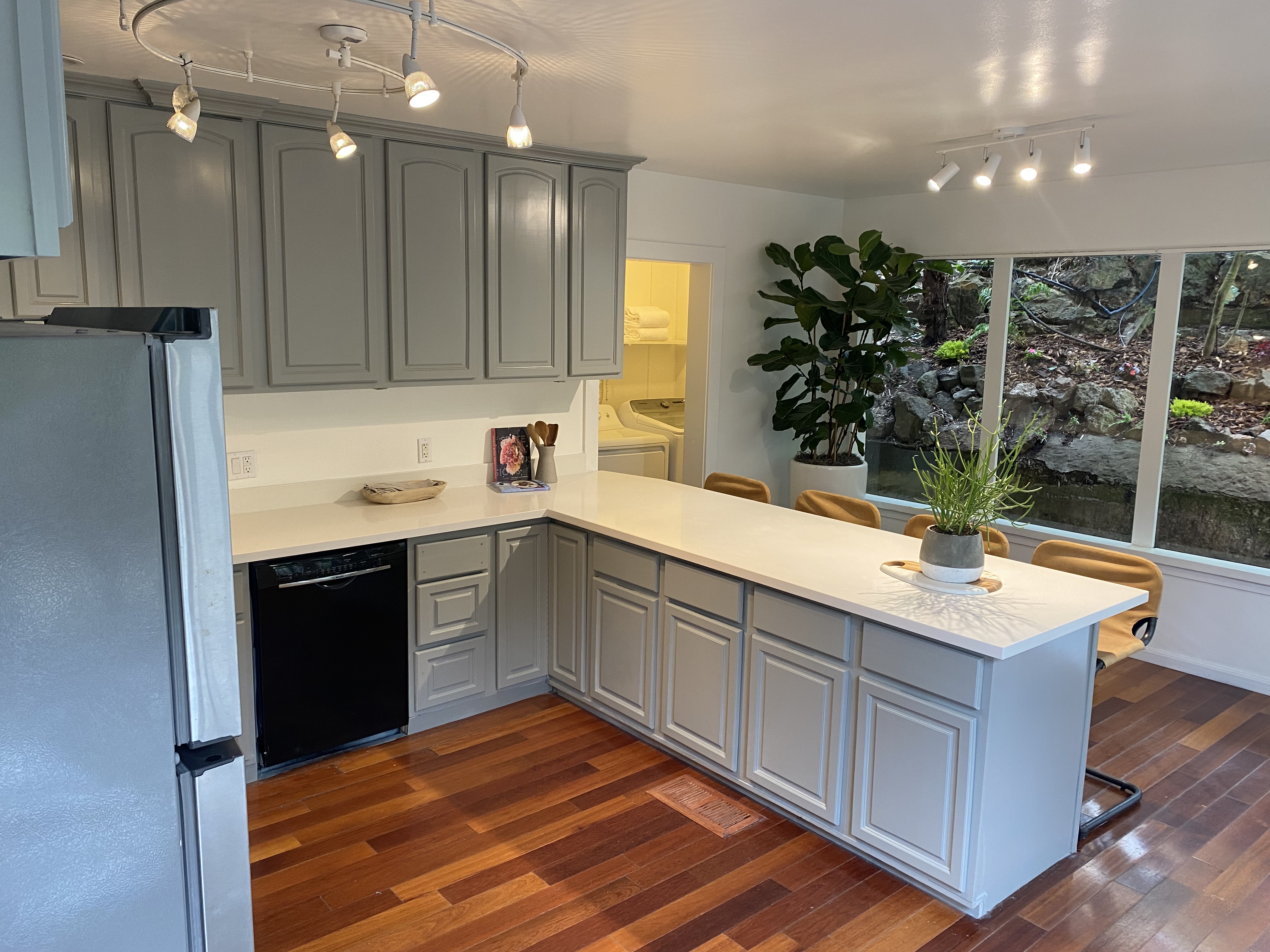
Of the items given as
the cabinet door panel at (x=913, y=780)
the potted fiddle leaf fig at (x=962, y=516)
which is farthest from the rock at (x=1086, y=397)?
the cabinet door panel at (x=913, y=780)

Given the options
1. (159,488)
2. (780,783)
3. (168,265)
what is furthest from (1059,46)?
(168,265)

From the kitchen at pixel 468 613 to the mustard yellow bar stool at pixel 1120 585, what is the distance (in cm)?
5

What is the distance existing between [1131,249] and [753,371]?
212 centimetres

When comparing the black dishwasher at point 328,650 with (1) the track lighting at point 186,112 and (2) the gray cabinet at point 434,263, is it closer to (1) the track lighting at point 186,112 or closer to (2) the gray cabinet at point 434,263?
(2) the gray cabinet at point 434,263

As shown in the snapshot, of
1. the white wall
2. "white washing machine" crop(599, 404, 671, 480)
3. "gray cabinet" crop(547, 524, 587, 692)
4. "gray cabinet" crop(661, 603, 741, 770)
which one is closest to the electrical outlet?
"gray cabinet" crop(547, 524, 587, 692)

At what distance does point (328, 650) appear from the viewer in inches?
135

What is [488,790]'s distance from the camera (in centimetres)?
333

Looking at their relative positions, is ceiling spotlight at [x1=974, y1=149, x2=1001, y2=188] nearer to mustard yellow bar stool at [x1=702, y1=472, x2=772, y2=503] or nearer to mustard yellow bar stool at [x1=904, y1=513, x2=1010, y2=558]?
mustard yellow bar stool at [x1=904, y1=513, x2=1010, y2=558]

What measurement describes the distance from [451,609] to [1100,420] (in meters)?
3.66

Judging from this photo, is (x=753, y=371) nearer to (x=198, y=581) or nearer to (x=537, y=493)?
(x=537, y=493)

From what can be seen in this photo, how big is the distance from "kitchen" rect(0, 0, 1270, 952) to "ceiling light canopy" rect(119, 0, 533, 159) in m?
0.01

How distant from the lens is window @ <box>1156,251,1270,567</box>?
177 inches

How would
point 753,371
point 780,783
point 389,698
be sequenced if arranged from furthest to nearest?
1. point 753,371
2. point 389,698
3. point 780,783

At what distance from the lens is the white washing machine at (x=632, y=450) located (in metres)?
5.89
